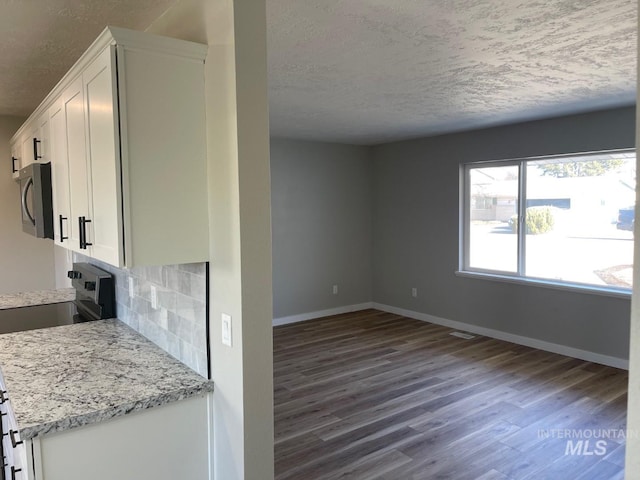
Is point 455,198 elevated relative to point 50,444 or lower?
elevated

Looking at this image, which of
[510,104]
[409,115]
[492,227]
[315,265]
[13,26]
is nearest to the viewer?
[13,26]

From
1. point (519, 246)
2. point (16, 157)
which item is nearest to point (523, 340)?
point (519, 246)

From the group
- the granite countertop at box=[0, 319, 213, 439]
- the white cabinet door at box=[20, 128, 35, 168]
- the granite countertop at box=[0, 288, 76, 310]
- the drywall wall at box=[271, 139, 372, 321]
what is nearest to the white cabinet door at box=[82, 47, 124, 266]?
the granite countertop at box=[0, 319, 213, 439]

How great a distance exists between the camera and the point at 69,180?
2.22 metres

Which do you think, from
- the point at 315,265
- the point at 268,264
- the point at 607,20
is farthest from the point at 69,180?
the point at 315,265

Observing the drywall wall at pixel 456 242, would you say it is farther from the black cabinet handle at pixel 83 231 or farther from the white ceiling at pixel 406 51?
the black cabinet handle at pixel 83 231

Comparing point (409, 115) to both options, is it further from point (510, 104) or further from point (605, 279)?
point (605, 279)

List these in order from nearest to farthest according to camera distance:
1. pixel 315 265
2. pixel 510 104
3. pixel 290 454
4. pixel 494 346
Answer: pixel 290 454, pixel 510 104, pixel 494 346, pixel 315 265

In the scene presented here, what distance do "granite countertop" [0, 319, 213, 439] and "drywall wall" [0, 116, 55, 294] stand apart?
233 cm

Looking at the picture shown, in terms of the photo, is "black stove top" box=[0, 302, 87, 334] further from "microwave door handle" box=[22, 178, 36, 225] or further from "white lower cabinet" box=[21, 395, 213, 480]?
"white lower cabinet" box=[21, 395, 213, 480]

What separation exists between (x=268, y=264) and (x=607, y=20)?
2.03 m

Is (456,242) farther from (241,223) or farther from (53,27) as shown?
(53,27)

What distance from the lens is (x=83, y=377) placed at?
5.98 feet

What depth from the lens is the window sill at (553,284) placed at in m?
4.42
